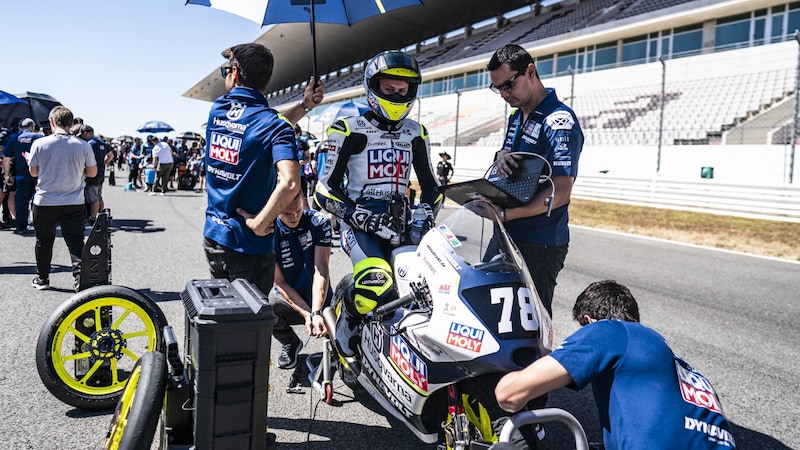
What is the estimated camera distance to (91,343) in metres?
3.26

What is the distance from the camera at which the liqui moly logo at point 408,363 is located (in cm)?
237

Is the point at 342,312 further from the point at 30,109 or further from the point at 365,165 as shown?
the point at 30,109

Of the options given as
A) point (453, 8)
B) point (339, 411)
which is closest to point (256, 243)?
point (339, 411)

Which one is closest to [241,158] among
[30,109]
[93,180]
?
[93,180]

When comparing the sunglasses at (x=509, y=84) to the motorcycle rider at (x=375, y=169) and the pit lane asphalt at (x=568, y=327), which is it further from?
the pit lane asphalt at (x=568, y=327)

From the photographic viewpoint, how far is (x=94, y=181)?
29.9 feet

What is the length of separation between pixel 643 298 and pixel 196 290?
564 centimetres

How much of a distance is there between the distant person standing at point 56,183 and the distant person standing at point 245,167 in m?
3.74

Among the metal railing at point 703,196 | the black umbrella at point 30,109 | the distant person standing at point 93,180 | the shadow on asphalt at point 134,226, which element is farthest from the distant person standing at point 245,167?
the black umbrella at point 30,109

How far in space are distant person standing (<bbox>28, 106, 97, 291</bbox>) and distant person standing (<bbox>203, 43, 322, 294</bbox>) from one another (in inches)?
147

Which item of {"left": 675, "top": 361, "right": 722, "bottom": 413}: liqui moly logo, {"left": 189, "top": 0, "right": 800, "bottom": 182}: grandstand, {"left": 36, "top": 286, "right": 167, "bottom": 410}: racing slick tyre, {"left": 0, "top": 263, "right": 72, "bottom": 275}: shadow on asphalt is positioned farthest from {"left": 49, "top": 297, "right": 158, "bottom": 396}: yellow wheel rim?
{"left": 189, "top": 0, "right": 800, "bottom": 182}: grandstand

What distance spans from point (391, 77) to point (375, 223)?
0.91m

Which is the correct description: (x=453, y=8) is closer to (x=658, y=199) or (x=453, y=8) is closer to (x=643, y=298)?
(x=658, y=199)

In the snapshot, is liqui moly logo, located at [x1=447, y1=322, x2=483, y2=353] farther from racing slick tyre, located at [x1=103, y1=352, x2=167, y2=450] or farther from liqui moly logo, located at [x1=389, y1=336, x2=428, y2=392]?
racing slick tyre, located at [x1=103, y1=352, x2=167, y2=450]
